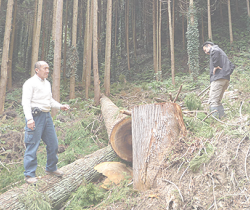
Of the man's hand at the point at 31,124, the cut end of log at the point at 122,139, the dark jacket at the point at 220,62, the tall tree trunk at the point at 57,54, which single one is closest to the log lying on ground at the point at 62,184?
the cut end of log at the point at 122,139

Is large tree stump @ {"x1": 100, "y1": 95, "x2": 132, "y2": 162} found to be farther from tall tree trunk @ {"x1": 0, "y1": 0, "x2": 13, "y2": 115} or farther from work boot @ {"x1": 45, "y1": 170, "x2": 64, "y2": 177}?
tall tree trunk @ {"x1": 0, "y1": 0, "x2": 13, "y2": 115}

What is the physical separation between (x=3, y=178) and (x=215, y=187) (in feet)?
16.1

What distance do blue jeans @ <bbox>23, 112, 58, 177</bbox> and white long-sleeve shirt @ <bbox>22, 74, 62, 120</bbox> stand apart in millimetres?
188

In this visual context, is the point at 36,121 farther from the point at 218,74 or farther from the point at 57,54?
the point at 57,54

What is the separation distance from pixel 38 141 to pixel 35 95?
81 centimetres

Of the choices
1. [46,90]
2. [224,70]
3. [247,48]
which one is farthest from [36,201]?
[247,48]

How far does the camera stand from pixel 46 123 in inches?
153

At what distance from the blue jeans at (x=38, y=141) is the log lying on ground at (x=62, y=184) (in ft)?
0.84

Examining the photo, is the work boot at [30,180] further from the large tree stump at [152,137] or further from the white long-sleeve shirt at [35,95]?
the large tree stump at [152,137]

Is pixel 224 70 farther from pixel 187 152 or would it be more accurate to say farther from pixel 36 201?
pixel 36 201

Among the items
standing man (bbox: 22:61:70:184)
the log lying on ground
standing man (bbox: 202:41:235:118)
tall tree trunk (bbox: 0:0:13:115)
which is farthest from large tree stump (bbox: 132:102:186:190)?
tall tree trunk (bbox: 0:0:13:115)

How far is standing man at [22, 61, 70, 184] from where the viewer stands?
3.59 metres

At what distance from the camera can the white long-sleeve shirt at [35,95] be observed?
3602 mm

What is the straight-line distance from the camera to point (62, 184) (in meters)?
4.02
